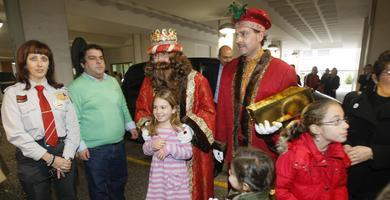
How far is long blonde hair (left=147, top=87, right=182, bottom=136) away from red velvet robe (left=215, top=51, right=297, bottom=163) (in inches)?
14.3

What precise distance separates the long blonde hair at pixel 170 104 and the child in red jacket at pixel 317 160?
827mm

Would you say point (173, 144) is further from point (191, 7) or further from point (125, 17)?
point (125, 17)

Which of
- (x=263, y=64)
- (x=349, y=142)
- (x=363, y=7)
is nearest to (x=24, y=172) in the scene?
(x=263, y=64)

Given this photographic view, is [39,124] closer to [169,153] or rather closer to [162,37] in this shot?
[169,153]

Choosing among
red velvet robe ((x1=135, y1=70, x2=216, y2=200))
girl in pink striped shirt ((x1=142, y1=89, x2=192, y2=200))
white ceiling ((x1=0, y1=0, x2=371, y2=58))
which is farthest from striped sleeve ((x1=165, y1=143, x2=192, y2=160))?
white ceiling ((x1=0, y1=0, x2=371, y2=58))

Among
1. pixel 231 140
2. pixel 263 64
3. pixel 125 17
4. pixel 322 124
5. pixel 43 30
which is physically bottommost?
pixel 231 140

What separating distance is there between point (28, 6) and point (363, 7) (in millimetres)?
10235

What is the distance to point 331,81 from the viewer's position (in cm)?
952

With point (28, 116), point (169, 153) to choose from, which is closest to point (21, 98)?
point (28, 116)

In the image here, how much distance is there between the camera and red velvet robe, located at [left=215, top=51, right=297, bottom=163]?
1838 millimetres

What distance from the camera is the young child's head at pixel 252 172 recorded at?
4.64 ft

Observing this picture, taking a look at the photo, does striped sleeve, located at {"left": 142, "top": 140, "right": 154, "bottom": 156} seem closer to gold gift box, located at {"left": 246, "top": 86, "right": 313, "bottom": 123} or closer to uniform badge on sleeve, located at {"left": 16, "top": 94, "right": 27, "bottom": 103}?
Result: gold gift box, located at {"left": 246, "top": 86, "right": 313, "bottom": 123}

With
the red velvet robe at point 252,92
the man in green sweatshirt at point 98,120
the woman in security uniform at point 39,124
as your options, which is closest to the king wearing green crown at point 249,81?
the red velvet robe at point 252,92

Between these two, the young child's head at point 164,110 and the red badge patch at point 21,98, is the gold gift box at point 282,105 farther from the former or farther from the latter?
the red badge patch at point 21,98
